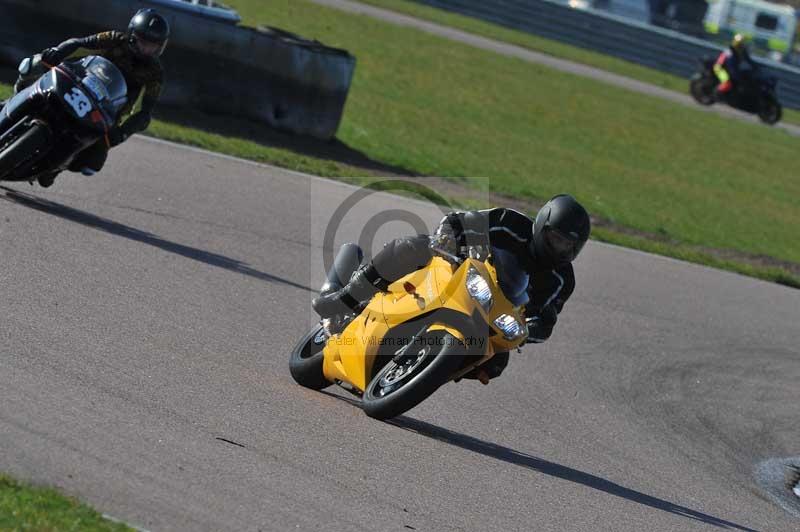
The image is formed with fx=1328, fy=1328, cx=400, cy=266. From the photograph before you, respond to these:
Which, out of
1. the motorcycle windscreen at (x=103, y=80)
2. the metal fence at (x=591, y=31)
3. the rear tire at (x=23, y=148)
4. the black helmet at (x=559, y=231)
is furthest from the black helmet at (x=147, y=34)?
the metal fence at (x=591, y=31)

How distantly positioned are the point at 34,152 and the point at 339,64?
6642mm

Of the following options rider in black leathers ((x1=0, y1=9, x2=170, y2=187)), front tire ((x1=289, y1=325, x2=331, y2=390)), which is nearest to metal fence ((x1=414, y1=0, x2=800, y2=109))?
rider in black leathers ((x1=0, y1=9, x2=170, y2=187))

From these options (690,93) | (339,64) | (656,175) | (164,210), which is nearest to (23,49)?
(339,64)

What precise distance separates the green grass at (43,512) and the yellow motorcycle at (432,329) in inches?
83.4

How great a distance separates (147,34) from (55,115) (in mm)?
882

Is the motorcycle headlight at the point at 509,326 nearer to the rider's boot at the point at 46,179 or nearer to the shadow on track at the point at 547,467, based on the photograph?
the shadow on track at the point at 547,467

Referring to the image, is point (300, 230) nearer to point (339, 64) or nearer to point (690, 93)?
point (339, 64)

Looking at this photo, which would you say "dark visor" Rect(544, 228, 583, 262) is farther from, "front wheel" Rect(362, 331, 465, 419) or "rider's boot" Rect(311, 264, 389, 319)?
"rider's boot" Rect(311, 264, 389, 319)

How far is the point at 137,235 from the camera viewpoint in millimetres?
9430

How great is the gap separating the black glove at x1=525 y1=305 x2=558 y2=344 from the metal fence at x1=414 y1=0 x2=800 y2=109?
28.0 m

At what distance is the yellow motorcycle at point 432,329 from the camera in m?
6.20

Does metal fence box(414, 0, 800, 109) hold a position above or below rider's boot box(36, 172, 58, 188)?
below

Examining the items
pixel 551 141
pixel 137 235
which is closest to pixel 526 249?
pixel 137 235

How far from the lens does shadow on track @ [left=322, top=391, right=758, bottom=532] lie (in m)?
6.42
